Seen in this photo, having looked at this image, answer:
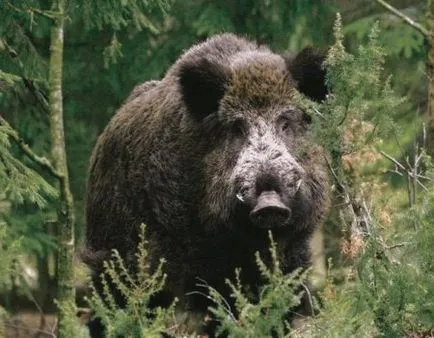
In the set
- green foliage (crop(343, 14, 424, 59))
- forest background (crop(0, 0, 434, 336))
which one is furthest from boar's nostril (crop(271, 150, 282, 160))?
green foliage (crop(343, 14, 424, 59))

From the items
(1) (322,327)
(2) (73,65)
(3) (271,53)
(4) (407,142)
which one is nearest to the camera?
(1) (322,327)

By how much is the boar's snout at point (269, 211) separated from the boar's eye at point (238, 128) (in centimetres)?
87

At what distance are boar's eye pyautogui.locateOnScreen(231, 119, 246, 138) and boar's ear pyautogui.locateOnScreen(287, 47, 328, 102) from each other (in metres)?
0.52

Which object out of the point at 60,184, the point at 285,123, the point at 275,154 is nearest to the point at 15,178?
the point at 60,184

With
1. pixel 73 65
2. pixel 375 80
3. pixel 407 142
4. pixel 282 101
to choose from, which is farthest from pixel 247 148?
pixel 73 65

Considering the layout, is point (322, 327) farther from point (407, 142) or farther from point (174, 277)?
point (407, 142)

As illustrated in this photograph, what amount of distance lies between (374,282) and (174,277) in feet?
10.5

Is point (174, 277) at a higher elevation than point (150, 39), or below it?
below

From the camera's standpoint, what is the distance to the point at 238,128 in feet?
36.3

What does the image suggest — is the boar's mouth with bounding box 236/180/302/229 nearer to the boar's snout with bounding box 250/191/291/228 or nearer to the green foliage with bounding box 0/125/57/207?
the boar's snout with bounding box 250/191/291/228

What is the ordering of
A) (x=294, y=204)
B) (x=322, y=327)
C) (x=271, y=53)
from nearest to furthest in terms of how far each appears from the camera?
(x=322, y=327) < (x=294, y=204) < (x=271, y=53)

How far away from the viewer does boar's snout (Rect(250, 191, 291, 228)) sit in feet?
33.2

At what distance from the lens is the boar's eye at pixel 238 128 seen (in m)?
11.0

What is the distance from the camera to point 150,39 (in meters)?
18.2
